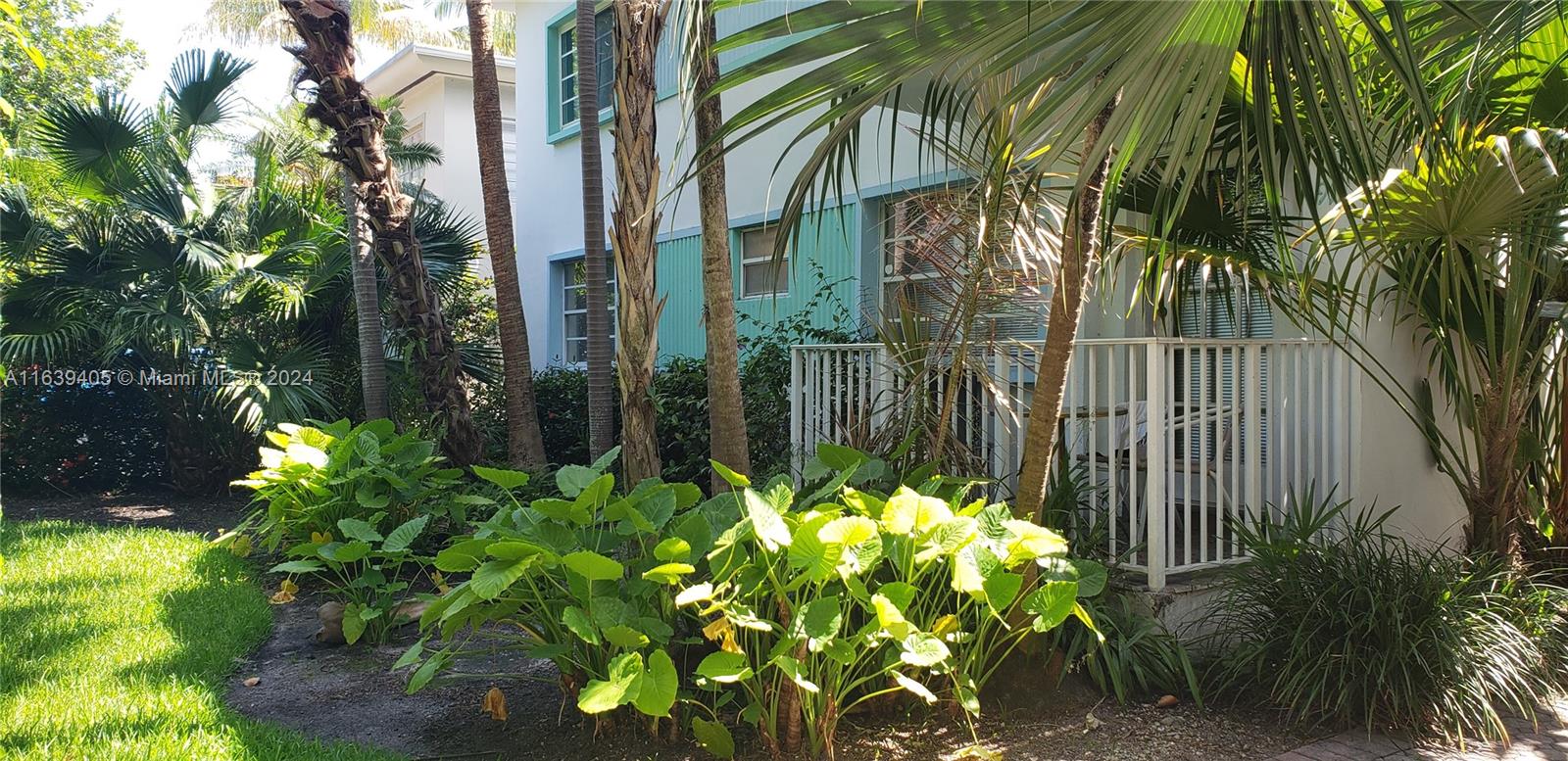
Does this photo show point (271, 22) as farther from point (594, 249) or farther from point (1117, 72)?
point (1117, 72)

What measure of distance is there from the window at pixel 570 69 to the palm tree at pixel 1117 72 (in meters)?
8.99

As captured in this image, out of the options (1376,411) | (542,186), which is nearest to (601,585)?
(1376,411)

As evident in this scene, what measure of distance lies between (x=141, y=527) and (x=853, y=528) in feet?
25.4

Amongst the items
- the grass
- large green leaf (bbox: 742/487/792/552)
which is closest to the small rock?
the grass

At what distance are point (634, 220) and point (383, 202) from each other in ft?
10.3

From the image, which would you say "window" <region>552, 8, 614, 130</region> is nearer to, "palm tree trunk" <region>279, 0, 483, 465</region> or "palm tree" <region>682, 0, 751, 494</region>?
"palm tree trunk" <region>279, 0, 483, 465</region>

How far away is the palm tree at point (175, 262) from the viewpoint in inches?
378

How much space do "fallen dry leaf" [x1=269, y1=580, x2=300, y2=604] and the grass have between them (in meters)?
0.14

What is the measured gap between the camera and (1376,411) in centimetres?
581

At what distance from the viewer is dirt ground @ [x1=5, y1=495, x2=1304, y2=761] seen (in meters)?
4.02

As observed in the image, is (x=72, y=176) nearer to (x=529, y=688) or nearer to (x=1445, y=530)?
(x=529, y=688)

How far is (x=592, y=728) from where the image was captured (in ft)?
13.7

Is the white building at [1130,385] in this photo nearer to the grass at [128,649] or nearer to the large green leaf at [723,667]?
the large green leaf at [723,667]

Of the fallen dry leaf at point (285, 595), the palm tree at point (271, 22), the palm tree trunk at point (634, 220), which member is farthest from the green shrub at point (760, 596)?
the palm tree at point (271, 22)
